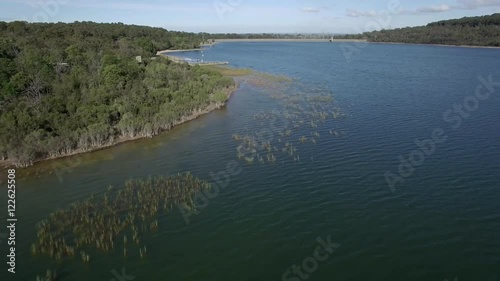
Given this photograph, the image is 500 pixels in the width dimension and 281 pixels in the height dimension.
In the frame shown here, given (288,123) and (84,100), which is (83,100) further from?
(288,123)

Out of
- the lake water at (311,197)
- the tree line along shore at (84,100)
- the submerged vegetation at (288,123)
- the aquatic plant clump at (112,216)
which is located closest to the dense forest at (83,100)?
the tree line along shore at (84,100)

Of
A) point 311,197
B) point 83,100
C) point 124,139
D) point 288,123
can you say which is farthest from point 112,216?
point 288,123

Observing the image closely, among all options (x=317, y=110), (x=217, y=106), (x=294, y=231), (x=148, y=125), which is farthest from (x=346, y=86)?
(x=294, y=231)

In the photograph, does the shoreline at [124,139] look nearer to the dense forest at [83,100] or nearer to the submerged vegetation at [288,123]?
the dense forest at [83,100]

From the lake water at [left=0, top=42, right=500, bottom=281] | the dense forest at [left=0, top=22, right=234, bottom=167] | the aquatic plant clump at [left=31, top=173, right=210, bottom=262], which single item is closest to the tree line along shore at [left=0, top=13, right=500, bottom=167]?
the dense forest at [left=0, top=22, right=234, bottom=167]

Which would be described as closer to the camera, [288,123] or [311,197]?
[311,197]
